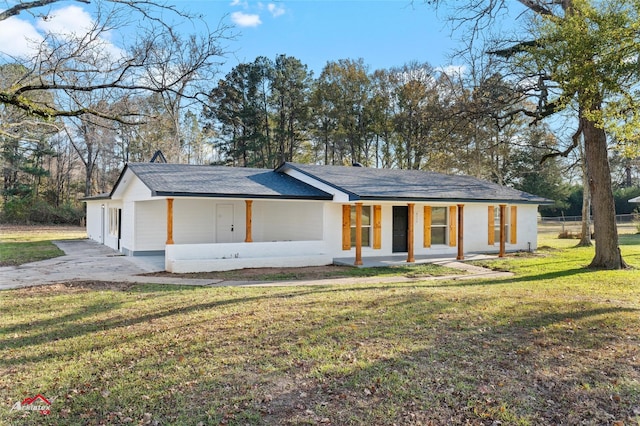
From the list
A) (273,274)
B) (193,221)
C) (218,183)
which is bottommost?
(273,274)

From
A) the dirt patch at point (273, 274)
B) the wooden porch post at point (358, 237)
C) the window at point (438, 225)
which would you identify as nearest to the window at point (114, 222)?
the dirt patch at point (273, 274)

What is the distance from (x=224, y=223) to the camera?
1623 cm

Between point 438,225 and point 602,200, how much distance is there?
5445mm

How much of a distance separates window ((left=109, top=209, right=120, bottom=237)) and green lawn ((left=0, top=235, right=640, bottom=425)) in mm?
10193

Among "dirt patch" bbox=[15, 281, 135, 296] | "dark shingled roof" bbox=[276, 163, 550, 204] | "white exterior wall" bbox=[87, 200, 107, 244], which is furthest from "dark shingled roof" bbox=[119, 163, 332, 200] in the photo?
"white exterior wall" bbox=[87, 200, 107, 244]

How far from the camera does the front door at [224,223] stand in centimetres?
1606

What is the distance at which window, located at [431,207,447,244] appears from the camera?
16.3 m

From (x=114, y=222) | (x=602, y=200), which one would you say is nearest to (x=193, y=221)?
(x=114, y=222)

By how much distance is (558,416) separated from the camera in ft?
11.9

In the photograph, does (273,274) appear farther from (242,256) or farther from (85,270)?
(85,270)

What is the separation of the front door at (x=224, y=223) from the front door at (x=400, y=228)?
6.06m

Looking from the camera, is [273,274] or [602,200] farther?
[602,200]

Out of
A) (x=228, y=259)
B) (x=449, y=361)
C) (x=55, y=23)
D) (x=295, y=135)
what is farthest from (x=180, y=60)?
(x=295, y=135)

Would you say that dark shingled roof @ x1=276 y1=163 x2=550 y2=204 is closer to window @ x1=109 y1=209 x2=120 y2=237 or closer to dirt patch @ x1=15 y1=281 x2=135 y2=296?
dirt patch @ x1=15 y1=281 x2=135 y2=296
